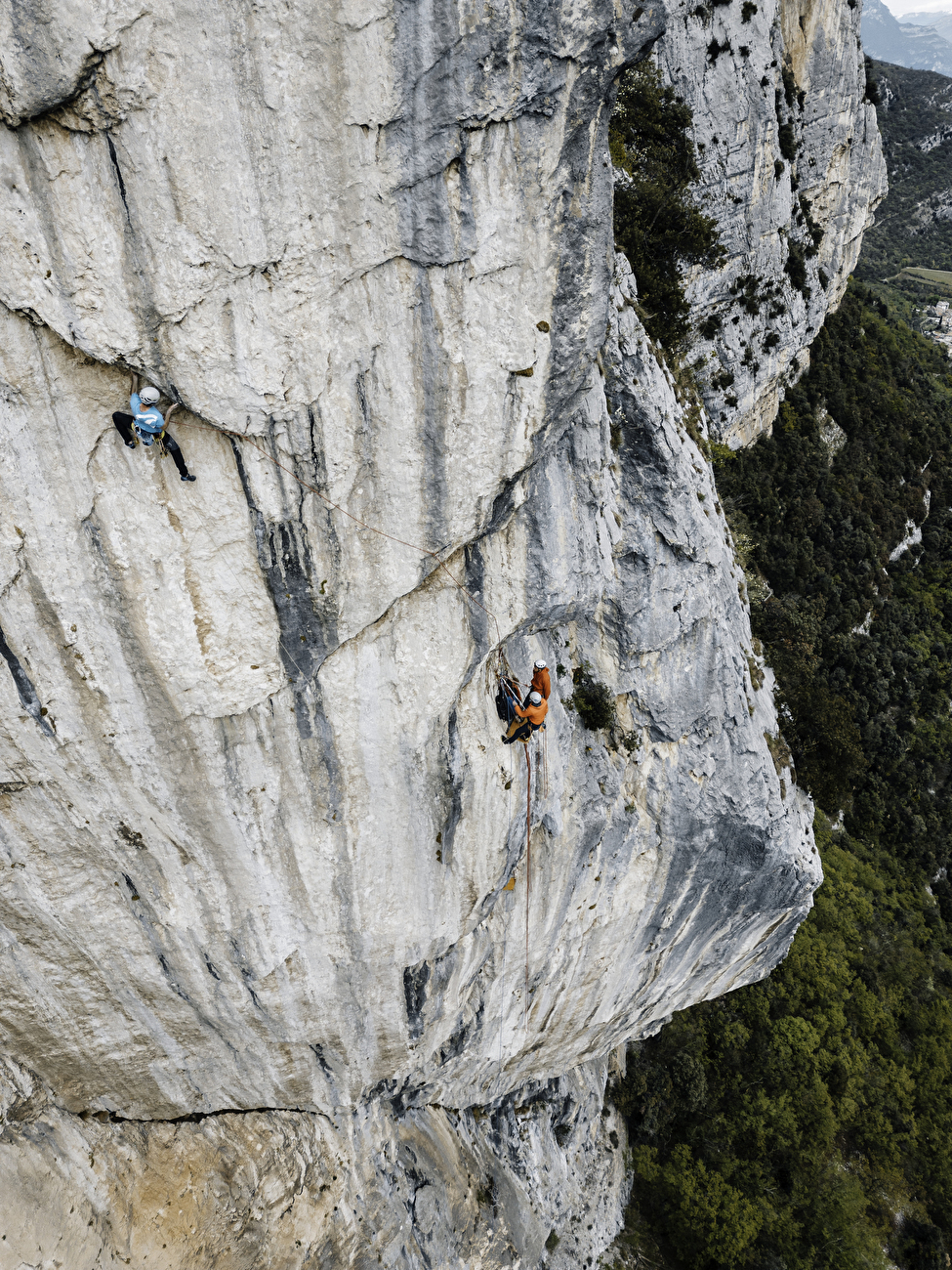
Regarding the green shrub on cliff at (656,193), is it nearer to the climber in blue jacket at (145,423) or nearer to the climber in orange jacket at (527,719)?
the climber in orange jacket at (527,719)

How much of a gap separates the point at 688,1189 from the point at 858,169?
40294mm

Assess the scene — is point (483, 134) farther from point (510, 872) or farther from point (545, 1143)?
point (545, 1143)

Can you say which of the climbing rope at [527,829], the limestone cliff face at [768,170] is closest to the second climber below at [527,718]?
the climbing rope at [527,829]

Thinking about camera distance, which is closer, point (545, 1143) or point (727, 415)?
point (545, 1143)

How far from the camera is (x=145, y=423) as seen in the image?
5789mm

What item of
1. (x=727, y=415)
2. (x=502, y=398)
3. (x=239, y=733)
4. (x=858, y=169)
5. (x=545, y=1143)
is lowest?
(x=545, y=1143)

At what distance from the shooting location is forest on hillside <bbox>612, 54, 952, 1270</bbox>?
731 inches

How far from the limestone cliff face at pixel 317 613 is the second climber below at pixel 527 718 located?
303 mm

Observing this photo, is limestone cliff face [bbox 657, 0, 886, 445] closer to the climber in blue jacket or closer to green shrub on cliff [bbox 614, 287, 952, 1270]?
green shrub on cliff [bbox 614, 287, 952, 1270]

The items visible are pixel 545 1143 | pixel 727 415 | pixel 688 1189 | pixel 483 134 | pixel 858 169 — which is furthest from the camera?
pixel 858 169

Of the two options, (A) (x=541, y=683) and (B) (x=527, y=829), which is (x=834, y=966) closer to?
(B) (x=527, y=829)

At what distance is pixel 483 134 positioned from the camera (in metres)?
5.89

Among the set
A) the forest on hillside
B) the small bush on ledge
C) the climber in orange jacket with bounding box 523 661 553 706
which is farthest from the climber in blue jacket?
the forest on hillside

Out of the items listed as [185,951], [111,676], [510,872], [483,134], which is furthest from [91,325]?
[510,872]
